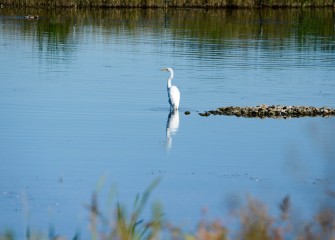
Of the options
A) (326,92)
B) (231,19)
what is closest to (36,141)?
(326,92)

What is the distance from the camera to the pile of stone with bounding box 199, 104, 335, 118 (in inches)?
685

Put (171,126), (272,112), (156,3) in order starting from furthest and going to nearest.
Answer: (156,3), (272,112), (171,126)

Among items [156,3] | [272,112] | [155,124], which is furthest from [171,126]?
[156,3]

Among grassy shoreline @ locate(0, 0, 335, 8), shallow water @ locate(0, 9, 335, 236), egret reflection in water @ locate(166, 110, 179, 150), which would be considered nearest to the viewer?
shallow water @ locate(0, 9, 335, 236)

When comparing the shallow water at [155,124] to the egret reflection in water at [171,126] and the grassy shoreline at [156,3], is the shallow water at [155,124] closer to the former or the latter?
the egret reflection in water at [171,126]

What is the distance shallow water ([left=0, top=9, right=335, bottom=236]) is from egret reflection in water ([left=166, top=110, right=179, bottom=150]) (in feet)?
0.09

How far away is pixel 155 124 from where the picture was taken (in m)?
16.2

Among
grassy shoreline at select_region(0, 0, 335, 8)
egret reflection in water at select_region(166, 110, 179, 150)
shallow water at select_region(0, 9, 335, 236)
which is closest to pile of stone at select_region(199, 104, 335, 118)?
shallow water at select_region(0, 9, 335, 236)

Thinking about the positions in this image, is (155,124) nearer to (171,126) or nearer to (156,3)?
(171,126)

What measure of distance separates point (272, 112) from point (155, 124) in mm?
2512

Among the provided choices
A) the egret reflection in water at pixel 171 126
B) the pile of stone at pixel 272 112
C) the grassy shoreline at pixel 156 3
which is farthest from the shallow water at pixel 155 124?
the grassy shoreline at pixel 156 3

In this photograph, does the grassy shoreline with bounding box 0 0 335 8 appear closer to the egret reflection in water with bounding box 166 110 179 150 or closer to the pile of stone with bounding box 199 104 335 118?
the egret reflection in water with bounding box 166 110 179 150

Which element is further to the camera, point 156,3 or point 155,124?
point 156,3

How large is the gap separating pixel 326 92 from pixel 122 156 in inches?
362
